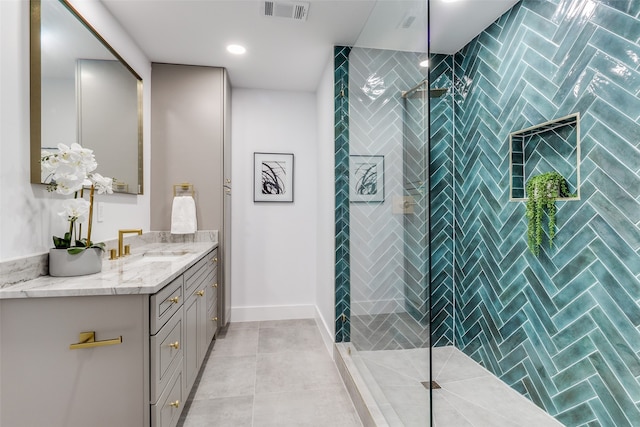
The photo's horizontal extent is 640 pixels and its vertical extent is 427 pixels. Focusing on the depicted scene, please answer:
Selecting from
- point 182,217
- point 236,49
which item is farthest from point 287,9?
point 182,217

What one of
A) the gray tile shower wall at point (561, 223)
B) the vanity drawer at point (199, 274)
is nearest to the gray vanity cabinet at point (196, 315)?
the vanity drawer at point (199, 274)

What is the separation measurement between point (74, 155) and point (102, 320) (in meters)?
0.74

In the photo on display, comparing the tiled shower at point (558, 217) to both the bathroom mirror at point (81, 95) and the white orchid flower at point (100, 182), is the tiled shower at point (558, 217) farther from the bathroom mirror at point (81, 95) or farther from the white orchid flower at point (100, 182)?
the bathroom mirror at point (81, 95)

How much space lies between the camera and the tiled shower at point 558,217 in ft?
4.92

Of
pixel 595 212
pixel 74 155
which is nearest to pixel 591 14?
pixel 595 212

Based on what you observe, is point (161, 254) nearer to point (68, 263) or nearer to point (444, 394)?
point (68, 263)

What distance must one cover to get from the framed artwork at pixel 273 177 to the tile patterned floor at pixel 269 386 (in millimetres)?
1435

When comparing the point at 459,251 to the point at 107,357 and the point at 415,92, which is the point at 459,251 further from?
the point at 107,357

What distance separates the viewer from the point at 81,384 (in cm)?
120

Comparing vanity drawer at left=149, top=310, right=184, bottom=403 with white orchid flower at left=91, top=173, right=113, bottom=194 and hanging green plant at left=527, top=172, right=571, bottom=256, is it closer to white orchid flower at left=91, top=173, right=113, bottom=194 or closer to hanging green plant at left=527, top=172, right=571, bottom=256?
white orchid flower at left=91, top=173, right=113, bottom=194

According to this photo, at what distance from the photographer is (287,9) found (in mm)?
2070

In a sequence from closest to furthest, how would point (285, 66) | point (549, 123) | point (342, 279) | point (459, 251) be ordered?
point (549, 123) → point (342, 279) → point (459, 251) → point (285, 66)

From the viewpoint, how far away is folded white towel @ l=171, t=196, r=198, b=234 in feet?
9.05

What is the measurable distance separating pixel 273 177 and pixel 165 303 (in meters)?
2.19
